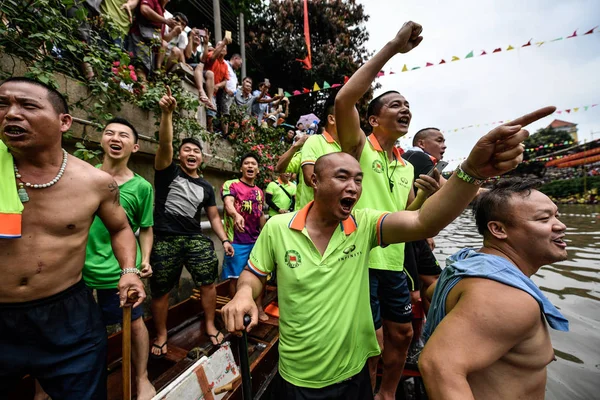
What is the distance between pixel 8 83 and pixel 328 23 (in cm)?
1505

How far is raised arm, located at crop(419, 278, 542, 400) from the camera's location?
1.20 meters

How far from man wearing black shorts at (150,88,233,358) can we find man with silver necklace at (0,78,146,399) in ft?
4.09

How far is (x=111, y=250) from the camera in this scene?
2486 millimetres

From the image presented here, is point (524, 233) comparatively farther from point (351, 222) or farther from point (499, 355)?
point (351, 222)

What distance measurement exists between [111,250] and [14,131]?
1255 millimetres

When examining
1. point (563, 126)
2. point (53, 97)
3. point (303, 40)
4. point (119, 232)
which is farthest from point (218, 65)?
point (563, 126)

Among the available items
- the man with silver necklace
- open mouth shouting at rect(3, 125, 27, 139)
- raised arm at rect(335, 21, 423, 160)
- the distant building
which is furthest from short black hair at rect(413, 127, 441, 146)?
Result: the distant building

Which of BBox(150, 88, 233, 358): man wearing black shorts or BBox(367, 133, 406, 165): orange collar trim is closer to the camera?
BBox(367, 133, 406, 165): orange collar trim

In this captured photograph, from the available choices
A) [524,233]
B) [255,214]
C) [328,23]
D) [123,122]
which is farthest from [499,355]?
[328,23]

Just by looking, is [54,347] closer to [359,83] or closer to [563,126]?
[359,83]

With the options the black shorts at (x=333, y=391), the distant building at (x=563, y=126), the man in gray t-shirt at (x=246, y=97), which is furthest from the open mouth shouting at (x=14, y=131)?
the distant building at (x=563, y=126)

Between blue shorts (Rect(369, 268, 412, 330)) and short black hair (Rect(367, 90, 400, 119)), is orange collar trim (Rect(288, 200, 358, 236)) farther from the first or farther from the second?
short black hair (Rect(367, 90, 400, 119))

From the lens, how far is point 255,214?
4.60 m

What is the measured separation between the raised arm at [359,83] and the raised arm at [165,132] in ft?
5.87
